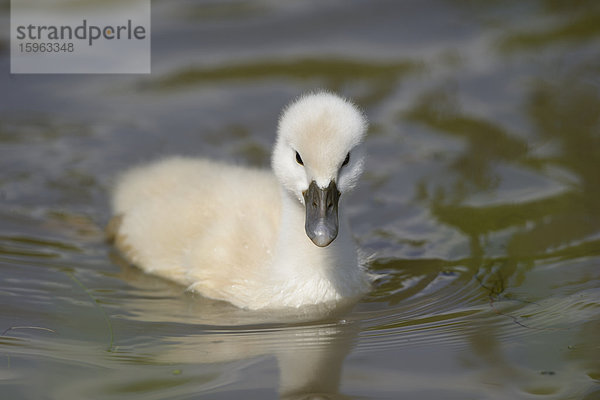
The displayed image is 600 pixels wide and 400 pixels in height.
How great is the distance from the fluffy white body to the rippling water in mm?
145

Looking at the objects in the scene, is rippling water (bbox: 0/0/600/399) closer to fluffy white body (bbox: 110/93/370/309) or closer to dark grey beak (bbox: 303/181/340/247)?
fluffy white body (bbox: 110/93/370/309)

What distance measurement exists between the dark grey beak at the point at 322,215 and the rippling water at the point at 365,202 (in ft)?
1.59

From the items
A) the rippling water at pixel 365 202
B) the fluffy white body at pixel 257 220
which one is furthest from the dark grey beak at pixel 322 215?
the rippling water at pixel 365 202

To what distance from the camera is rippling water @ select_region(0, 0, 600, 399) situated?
3.67 m

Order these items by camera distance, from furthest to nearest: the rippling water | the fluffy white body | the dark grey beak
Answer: the fluffy white body, the dark grey beak, the rippling water

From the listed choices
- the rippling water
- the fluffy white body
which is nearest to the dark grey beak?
the fluffy white body

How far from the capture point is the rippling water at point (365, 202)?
12.1 ft

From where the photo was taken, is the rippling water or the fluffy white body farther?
the fluffy white body

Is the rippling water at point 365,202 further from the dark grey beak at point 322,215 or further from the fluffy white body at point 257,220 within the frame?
the dark grey beak at point 322,215

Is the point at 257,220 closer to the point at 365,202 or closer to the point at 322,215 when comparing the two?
the point at 322,215

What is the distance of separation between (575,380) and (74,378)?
202 cm

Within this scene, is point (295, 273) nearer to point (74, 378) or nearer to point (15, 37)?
point (74, 378)

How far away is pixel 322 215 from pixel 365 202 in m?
1.99

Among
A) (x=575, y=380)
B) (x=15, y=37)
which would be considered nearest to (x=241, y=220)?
(x=575, y=380)
